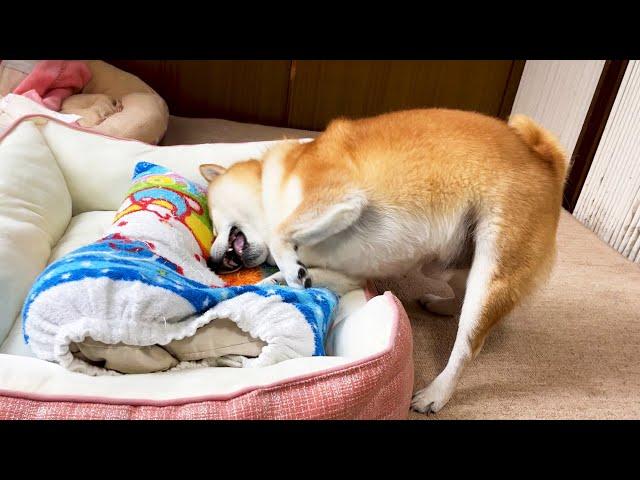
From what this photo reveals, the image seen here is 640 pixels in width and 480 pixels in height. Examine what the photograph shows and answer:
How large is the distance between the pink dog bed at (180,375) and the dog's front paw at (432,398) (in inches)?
8.3

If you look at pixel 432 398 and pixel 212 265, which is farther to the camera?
pixel 212 265

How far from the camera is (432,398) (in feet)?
4.16

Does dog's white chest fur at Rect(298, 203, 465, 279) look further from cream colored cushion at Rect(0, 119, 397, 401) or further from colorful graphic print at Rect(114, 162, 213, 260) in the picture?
colorful graphic print at Rect(114, 162, 213, 260)

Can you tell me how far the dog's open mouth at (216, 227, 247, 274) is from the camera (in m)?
1.47

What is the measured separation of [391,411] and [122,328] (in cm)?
56

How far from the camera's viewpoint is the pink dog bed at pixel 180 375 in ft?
2.74

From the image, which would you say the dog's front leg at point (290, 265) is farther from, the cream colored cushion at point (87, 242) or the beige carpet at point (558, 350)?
the beige carpet at point (558, 350)

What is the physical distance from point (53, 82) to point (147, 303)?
177cm

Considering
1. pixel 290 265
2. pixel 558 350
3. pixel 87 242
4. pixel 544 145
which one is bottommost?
pixel 558 350

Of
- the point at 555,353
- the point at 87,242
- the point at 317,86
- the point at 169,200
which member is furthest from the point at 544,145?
the point at 317,86

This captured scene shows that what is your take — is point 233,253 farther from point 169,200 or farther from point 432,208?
point 432,208

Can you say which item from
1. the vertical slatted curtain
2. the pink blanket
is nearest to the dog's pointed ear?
the pink blanket

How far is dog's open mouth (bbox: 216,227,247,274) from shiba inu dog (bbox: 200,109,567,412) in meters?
0.15

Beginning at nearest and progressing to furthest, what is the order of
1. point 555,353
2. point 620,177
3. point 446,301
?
point 555,353
point 446,301
point 620,177
